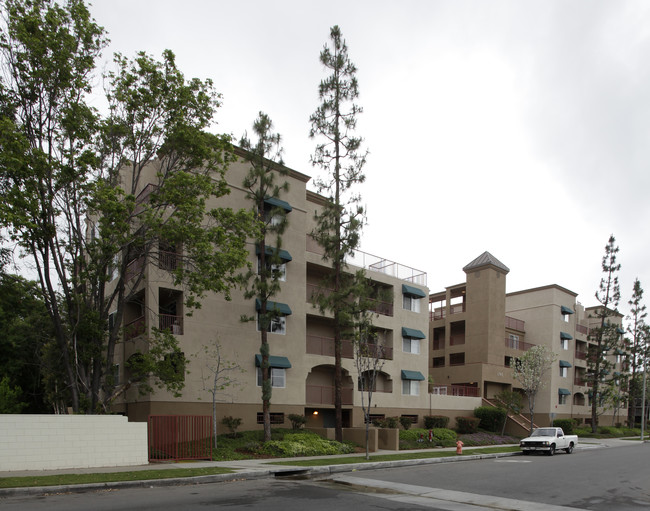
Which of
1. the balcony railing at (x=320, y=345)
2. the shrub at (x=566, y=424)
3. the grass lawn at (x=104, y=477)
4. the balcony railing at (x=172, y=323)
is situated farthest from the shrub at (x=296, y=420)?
the shrub at (x=566, y=424)

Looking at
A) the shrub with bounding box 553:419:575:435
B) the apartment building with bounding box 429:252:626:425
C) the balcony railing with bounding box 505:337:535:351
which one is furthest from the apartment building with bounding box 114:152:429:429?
the balcony railing with bounding box 505:337:535:351

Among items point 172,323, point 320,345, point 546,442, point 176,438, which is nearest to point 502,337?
point 546,442

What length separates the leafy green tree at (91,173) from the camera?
59.7 ft

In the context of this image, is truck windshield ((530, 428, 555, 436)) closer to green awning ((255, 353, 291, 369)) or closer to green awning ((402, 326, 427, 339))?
green awning ((402, 326, 427, 339))

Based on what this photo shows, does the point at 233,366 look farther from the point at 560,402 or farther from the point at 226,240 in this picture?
the point at 560,402

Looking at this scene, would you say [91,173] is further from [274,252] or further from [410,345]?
[410,345]

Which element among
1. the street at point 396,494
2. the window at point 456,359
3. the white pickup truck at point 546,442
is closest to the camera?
the street at point 396,494

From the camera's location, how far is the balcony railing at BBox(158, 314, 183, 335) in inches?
997

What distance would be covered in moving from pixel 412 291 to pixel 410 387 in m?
6.91

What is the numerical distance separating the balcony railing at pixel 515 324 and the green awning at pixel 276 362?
3261cm

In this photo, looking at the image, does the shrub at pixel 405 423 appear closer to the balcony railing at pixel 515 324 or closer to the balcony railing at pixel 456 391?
the balcony railing at pixel 456 391

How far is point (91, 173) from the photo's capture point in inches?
800

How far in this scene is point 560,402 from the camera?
181 ft

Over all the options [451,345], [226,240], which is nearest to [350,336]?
[226,240]
